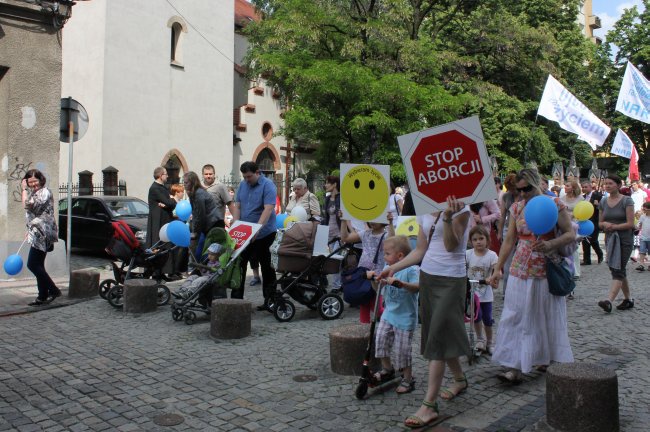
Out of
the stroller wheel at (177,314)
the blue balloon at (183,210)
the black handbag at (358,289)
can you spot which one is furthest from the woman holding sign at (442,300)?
the blue balloon at (183,210)

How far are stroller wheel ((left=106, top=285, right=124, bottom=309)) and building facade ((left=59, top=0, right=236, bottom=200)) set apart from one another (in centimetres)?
1636

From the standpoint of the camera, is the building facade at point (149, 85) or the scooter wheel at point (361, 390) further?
the building facade at point (149, 85)

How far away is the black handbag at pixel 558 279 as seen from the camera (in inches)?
205

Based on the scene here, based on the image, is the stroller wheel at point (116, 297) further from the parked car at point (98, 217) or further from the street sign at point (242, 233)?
the parked car at point (98, 217)

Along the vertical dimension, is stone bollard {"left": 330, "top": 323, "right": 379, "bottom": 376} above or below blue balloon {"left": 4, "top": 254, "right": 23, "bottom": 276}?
below

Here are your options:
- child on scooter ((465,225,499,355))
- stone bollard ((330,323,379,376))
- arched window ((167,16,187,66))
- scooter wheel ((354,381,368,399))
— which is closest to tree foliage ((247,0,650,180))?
arched window ((167,16,187,66))

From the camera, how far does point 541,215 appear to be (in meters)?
5.06

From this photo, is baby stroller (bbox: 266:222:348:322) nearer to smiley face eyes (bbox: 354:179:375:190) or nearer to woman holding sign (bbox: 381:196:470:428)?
smiley face eyes (bbox: 354:179:375:190)

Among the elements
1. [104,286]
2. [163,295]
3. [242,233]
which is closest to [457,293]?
[242,233]

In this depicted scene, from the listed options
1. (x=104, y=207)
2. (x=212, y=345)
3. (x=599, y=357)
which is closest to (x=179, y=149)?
(x=104, y=207)

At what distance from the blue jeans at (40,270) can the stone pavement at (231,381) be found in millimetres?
942

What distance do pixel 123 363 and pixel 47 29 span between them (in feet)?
27.5

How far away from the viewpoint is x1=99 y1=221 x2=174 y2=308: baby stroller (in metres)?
8.97

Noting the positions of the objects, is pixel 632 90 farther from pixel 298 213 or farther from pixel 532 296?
pixel 532 296
